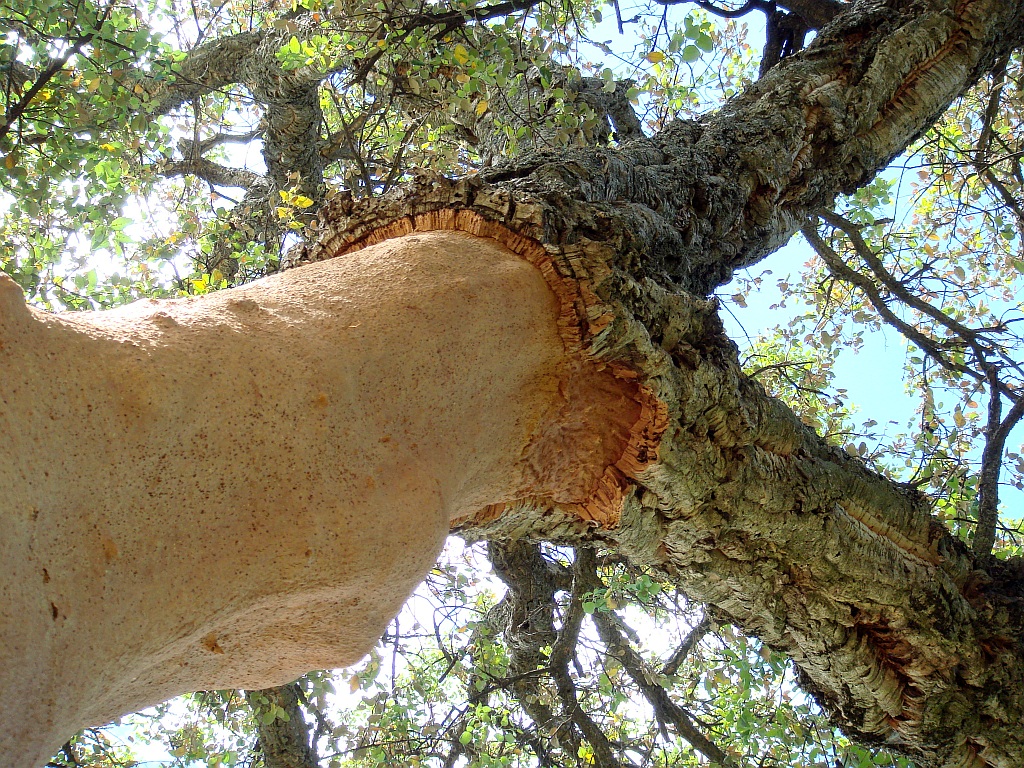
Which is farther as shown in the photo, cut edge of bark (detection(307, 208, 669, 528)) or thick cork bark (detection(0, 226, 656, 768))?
cut edge of bark (detection(307, 208, 669, 528))

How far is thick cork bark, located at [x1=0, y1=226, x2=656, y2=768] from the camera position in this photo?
99cm

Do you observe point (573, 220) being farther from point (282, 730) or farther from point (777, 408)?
point (282, 730)

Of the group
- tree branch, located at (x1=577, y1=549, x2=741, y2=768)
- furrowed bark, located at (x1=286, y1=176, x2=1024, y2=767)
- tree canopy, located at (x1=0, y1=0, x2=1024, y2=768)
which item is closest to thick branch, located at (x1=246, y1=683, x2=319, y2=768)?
tree canopy, located at (x1=0, y1=0, x2=1024, y2=768)

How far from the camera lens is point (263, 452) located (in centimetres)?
123

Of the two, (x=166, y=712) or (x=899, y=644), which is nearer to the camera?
(x=899, y=644)

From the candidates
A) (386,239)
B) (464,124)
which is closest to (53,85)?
(464,124)

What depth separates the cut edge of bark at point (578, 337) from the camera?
1.78m

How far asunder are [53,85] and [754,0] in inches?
143

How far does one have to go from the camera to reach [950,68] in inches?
132

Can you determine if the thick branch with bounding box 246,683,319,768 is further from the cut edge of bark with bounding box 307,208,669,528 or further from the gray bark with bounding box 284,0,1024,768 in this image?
the cut edge of bark with bounding box 307,208,669,528

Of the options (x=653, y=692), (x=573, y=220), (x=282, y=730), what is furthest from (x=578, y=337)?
(x=653, y=692)

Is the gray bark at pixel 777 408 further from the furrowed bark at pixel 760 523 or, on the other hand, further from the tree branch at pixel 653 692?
the tree branch at pixel 653 692

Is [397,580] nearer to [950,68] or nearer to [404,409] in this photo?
[404,409]

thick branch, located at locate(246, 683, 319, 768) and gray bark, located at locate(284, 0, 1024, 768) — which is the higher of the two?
gray bark, located at locate(284, 0, 1024, 768)
